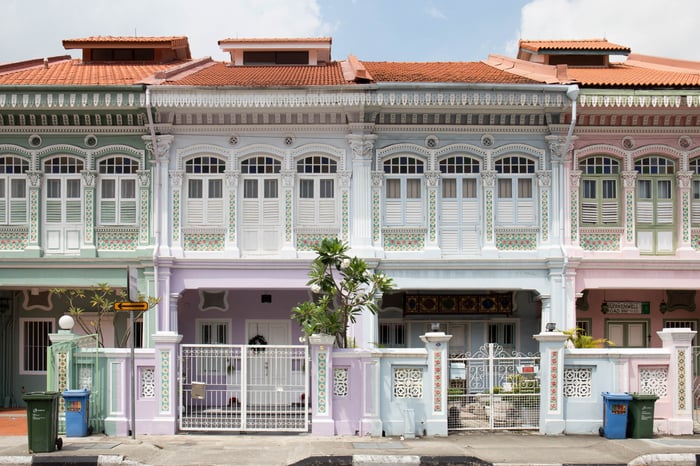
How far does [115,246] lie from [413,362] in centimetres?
861

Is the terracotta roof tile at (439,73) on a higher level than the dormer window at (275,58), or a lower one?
lower

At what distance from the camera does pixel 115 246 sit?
21.0 meters

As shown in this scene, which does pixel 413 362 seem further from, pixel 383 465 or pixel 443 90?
pixel 443 90

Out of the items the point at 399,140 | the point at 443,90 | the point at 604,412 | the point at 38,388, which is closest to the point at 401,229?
the point at 399,140

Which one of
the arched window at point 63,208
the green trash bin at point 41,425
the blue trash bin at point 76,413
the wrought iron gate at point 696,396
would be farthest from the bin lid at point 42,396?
the wrought iron gate at point 696,396

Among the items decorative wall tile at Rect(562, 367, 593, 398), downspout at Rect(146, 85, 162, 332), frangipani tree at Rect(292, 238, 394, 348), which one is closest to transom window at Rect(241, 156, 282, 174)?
downspout at Rect(146, 85, 162, 332)

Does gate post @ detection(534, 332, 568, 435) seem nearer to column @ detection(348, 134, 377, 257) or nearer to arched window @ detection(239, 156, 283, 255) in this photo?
column @ detection(348, 134, 377, 257)

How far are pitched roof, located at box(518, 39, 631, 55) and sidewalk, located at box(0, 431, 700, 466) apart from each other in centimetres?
1226

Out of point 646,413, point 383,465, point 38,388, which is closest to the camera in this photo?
point 383,465

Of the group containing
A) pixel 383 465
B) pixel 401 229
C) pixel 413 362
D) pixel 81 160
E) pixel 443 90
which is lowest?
pixel 383 465

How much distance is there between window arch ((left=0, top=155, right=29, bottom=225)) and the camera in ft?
68.8

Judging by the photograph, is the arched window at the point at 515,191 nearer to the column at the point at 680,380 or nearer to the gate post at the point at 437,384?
the column at the point at 680,380

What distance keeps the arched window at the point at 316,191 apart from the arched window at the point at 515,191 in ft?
13.3

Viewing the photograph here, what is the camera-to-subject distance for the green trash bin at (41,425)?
14656 mm
